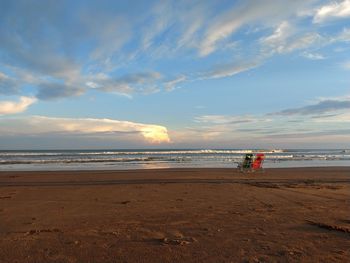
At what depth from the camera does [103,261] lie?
4.66 metres

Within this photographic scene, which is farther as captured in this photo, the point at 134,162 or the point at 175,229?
the point at 134,162

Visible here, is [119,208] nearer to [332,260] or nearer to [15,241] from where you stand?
[15,241]

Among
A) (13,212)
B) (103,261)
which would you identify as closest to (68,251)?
(103,261)

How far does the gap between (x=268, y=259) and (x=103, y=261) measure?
2.08 meters

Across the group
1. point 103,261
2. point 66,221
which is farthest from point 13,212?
point 103,261

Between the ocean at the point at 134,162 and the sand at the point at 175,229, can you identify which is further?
the ocean at the point at 134,162

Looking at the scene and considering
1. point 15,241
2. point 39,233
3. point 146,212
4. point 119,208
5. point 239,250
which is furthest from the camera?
point 119,208

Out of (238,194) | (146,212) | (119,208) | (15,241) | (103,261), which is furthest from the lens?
(238,194)

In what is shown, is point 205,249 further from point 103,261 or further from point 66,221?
point 66,221

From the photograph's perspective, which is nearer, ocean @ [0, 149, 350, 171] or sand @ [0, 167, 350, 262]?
sand @ [0, 167, 350, 262]

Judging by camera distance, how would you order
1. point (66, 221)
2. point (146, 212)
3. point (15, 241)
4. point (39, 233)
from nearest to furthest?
point (15, 241) < point (39, 233) < point (66, 221) < point (146, 212)

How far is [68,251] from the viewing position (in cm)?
508

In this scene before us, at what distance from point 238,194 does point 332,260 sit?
264 inches

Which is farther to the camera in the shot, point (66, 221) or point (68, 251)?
point (66, 221)
